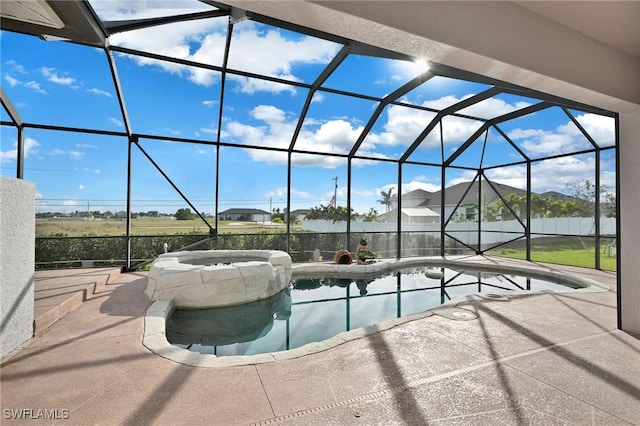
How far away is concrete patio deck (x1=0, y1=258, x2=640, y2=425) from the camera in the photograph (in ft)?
5.97

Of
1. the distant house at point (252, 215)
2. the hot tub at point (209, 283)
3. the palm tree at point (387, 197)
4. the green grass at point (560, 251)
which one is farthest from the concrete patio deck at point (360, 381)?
the palm tree at point (387, 197)

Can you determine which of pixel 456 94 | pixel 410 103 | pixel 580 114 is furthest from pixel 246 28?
pixel 580 114

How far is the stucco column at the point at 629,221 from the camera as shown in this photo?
3.07 m

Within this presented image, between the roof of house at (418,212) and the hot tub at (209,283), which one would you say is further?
the roof of house at (418,212)

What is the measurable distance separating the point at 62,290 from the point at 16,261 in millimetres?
1947

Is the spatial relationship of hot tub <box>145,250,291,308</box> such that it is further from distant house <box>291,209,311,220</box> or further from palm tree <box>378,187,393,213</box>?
palm tree <box>378,187,393,213</box>

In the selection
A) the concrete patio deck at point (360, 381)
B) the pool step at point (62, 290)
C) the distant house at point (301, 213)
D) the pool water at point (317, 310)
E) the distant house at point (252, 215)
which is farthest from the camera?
the distant house at point (301, 213)

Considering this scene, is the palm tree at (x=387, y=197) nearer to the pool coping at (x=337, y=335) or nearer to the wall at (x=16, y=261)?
the pool coping at (x=337, y=335)

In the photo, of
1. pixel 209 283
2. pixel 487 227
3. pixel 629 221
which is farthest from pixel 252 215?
pixel 629 221

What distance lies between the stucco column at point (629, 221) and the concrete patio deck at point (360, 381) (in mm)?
289

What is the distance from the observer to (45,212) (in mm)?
8648

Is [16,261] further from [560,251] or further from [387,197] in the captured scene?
[387,197]

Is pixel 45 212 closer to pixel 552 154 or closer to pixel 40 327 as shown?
pixel 40 327

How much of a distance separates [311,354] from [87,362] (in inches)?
72.0
